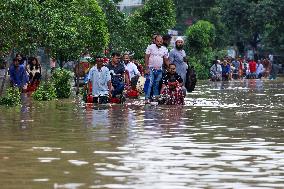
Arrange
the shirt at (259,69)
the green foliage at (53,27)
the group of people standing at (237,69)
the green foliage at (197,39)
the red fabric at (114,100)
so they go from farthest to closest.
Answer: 1. the shirt at (259,69)
2. the green foliage at (197,39)
3. the group of people standing at (237,69)
4. the red fabric at (114,100)
5. the green foliage at (53,27)

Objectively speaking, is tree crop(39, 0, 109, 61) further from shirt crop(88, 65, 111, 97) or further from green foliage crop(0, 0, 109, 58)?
shirt crop(88, 65, 111, 97)

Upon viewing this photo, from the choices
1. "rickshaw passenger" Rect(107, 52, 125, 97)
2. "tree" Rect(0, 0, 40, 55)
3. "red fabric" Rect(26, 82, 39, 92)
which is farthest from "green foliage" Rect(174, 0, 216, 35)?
"tree" Rect(0, 0, 40, 55)

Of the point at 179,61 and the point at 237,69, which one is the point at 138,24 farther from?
the point at 179,61

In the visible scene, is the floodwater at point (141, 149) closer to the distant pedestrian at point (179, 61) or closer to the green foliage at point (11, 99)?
the green foliage at point (11, 99)

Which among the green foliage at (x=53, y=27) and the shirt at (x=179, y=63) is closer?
the green foliage at (x=53, y=27)

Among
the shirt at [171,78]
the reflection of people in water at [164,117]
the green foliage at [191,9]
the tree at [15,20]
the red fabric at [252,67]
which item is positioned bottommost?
the reflection of people in water at [164,117]

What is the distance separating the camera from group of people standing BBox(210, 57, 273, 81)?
6391 centimetres

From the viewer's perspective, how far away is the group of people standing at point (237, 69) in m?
63.9

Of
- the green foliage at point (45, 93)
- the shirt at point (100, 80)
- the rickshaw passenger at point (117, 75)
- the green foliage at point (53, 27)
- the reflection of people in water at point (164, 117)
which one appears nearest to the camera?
the reflection of people in water at point (164, 117)

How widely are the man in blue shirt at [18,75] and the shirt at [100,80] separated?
7707 millimetres

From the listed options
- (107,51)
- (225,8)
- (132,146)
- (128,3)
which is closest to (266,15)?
(225,8)

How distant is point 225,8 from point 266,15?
4.42 metres

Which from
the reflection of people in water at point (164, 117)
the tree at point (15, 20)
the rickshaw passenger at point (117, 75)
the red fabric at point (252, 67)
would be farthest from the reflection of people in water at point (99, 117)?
the red fabric at point (252, 67)

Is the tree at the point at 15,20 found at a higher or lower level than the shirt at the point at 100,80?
higher
